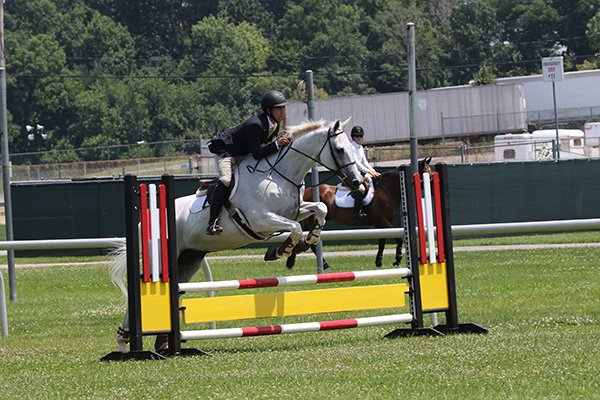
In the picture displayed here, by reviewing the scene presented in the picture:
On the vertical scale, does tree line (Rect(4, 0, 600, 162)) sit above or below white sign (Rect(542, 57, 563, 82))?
above

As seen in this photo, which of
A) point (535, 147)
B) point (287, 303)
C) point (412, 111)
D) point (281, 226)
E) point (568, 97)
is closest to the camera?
point (287, 303)

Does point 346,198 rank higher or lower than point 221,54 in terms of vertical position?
lower

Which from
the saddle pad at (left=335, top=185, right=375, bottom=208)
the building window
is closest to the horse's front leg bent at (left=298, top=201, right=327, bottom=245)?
the saddle pad at (left=335, top=185, right=375, bottom=208)

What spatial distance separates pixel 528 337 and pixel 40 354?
16.6ft

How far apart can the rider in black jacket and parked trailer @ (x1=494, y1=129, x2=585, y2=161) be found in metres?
21.6

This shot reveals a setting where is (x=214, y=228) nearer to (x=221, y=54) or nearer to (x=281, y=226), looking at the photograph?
(x=281, y=226)

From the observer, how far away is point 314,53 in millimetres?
111375

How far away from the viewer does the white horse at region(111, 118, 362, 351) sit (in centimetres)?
937

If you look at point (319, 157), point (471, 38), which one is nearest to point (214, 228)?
point (319, 157)

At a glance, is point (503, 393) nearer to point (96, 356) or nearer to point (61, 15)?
point (96, 356)

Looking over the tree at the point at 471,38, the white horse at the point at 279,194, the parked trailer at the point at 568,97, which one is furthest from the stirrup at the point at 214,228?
the tree at the point at 471,38

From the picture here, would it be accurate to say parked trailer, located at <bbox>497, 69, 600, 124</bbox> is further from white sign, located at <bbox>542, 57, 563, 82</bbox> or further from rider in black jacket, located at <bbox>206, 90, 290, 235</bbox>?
rider in black jacket, located at <bbox>206, 90, 290, 235</bbox>

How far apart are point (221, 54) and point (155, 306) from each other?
10562 centimetres

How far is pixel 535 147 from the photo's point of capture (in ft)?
110
